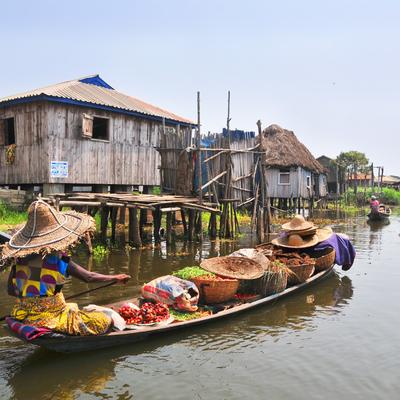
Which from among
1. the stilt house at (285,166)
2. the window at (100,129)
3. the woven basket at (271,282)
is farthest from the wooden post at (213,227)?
the stilt house at (285,166)

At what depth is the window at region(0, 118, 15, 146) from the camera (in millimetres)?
17000

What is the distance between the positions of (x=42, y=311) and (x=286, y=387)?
2709 millimetres

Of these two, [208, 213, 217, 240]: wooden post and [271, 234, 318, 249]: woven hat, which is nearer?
[271, 234, 318, 249]: woven hat

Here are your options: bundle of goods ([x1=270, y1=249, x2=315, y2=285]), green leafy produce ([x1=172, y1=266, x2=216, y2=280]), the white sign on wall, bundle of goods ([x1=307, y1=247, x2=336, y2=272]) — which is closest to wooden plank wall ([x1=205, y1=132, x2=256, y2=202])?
the white sign on wall

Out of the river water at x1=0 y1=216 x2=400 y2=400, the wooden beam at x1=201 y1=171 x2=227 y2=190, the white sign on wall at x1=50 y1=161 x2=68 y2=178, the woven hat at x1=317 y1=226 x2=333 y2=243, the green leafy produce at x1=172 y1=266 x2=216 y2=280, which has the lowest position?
the river water at x1=0 y1=216 x2=400 y2=400

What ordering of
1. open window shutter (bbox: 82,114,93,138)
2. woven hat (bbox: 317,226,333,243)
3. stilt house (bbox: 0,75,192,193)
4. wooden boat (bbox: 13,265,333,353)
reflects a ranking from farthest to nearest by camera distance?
1. open window shutter (bbox: 82,114,93,138)
2. stilt house (bbox: 0,75,192,193)
3. woven hat (bbox: 317,226,333,243)
4. wooden boat (bbox: 13,265,333,353)

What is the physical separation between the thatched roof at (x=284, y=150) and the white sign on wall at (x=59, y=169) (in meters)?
15.0

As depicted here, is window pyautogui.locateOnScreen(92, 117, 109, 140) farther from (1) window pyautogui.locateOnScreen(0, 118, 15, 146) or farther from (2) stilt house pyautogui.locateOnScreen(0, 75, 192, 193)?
(1) window pyautogui.locateOnScreen(0, 118, 15, 146)

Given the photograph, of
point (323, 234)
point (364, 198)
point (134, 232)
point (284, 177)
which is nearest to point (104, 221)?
point (134, 232)

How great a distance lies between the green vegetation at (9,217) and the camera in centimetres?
1336

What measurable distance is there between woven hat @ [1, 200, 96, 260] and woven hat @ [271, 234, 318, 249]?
225 inches

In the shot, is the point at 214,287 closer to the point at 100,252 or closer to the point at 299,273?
the point at 299,273

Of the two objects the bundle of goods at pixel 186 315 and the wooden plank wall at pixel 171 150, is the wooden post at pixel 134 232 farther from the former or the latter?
the bundle of goods at pixel 186 315

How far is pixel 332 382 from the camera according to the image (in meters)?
5.32
